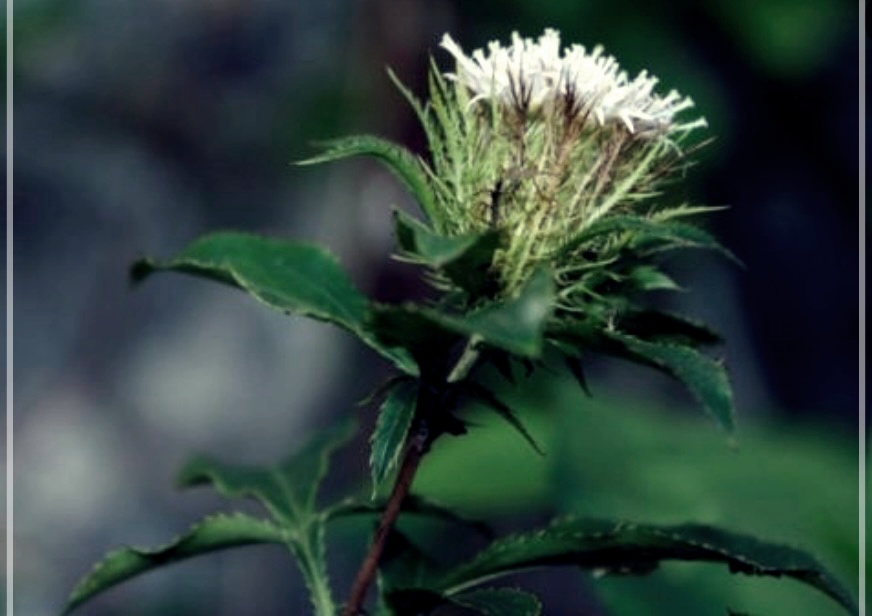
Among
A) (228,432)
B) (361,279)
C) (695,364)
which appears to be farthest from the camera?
(228,432)

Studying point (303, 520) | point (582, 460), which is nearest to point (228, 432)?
point (582, 460)

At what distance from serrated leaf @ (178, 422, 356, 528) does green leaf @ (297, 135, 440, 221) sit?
1.10 feet

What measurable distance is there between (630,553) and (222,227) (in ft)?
11.8

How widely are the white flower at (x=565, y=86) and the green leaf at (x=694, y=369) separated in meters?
0.18

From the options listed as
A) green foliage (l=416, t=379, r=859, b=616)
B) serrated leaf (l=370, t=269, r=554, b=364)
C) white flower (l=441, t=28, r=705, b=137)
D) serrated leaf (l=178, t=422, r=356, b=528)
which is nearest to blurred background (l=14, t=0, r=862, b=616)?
green foliage (l=416, t=379, r=859, b=616)

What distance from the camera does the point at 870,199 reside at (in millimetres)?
3936

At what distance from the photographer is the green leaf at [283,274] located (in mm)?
1097

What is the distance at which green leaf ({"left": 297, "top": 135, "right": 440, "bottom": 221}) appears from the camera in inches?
40.0

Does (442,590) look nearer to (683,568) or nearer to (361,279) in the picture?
(683,568)

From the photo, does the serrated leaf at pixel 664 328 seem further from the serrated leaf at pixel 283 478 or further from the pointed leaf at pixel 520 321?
the serrated leaf at pixel 283 478

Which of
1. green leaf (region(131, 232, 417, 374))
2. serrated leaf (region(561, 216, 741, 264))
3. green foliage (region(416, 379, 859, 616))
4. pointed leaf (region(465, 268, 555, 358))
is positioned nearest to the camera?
pointed leaf (region(465, 268, 555, 358))

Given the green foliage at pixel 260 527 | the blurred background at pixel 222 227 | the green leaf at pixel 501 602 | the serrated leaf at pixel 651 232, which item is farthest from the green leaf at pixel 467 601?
the blurred background at pixel 222 227

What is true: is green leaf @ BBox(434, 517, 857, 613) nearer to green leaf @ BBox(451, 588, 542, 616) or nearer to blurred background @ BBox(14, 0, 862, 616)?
green leaf @ BBox(451, 588, 542, 616)

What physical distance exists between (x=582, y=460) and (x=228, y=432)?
276 cm
